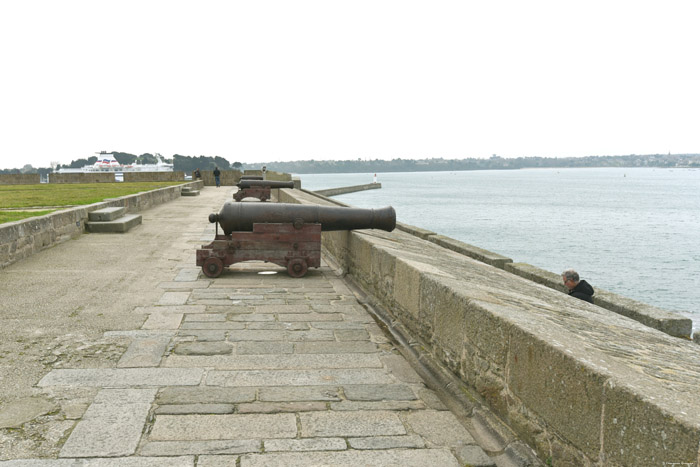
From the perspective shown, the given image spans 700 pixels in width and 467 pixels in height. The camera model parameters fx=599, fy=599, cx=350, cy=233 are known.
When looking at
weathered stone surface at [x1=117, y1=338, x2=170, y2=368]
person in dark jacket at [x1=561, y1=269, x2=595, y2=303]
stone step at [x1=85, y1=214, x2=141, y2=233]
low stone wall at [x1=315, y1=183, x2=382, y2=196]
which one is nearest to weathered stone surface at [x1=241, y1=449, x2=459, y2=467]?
weathered stone surface at [x1=117, y1=338, x2=170, y2=368]

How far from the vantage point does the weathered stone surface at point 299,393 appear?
11.0 ft

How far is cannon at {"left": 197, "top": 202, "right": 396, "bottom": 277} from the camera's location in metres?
6.96

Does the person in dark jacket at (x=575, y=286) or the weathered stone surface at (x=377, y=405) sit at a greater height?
the weathered stone surface at (x=377, y=405)

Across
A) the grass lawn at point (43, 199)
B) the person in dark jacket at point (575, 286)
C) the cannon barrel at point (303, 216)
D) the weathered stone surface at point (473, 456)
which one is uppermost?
the cannon barrel at point (303, 216)

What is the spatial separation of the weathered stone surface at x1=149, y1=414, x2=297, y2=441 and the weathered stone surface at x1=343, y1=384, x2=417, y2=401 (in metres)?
0.46

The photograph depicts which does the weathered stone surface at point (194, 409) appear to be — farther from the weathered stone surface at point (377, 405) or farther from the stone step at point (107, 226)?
the stone step at point (107, 226)

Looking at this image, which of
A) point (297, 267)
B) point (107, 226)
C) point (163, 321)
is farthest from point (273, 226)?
point (107, 226)

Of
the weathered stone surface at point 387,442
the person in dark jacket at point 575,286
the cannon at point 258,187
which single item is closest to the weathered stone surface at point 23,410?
the weathered stone surface at point 387,442

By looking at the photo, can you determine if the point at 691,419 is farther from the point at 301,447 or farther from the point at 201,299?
the point at 201,299

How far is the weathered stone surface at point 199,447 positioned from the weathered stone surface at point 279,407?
1.15 feet

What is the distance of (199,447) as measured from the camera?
2.73 meters

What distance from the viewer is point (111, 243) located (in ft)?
32.1

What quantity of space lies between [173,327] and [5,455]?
215 cm

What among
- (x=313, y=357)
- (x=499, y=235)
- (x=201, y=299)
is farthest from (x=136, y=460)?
(x=499, y=235)
